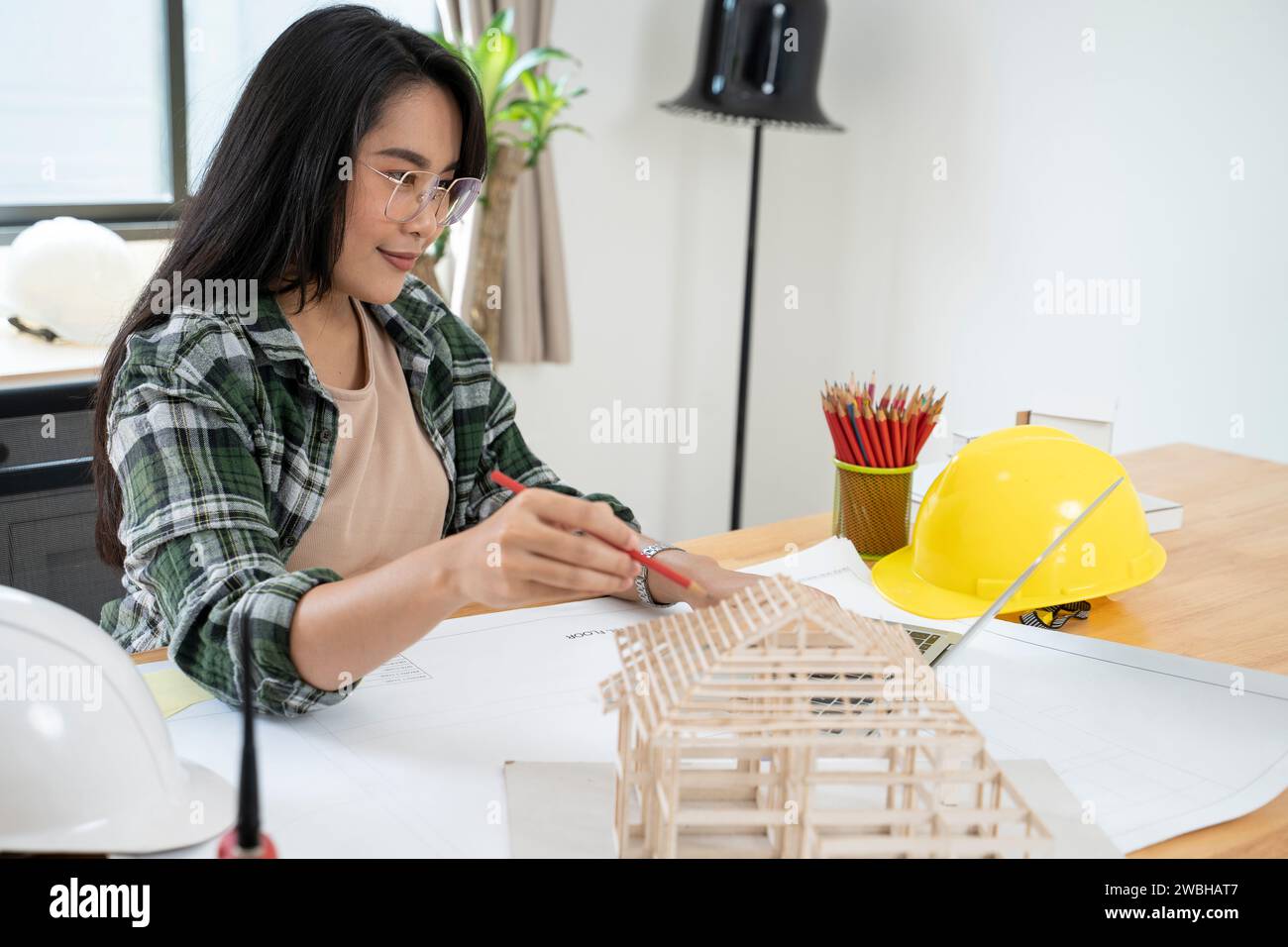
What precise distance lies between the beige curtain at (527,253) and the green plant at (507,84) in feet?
0.28

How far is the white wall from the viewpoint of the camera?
2.42m

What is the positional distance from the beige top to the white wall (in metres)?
1.13

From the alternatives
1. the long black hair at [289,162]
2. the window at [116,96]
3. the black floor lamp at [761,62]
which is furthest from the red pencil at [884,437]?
the window at [116,96]

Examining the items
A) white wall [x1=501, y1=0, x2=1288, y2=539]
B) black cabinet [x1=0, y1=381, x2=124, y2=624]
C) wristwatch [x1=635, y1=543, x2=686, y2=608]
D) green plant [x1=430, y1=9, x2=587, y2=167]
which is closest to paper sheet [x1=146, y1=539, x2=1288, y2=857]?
wristwatch [x1=635, y1=543, x2=686, y2=608]

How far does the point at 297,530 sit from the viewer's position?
122 cm

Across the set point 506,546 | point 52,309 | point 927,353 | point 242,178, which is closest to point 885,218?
point 927,353

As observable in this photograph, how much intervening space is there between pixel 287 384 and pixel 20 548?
→ 1.00 meters

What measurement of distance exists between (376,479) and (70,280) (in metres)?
1.11

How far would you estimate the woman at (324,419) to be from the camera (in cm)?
90

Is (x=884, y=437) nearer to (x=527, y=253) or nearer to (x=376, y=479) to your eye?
(x=376, y=479)

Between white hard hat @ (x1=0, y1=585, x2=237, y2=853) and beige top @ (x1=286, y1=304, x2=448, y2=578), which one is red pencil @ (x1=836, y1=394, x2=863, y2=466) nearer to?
beige top @ (x1=286, y1=304, x2=448, y2=578)

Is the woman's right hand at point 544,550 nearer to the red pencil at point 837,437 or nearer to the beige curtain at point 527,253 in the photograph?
the red pencil at point 837,437

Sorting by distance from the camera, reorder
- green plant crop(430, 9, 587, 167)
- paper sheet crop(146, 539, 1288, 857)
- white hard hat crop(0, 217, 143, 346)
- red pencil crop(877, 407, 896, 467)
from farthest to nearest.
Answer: green plant crop(430, 9, 587, 167) < white hard hat crop(0, 217, 143, 346) < red pencil crop(877, 407, 896, 467) < paper sheet crop(146, 539, 1288, 857)
